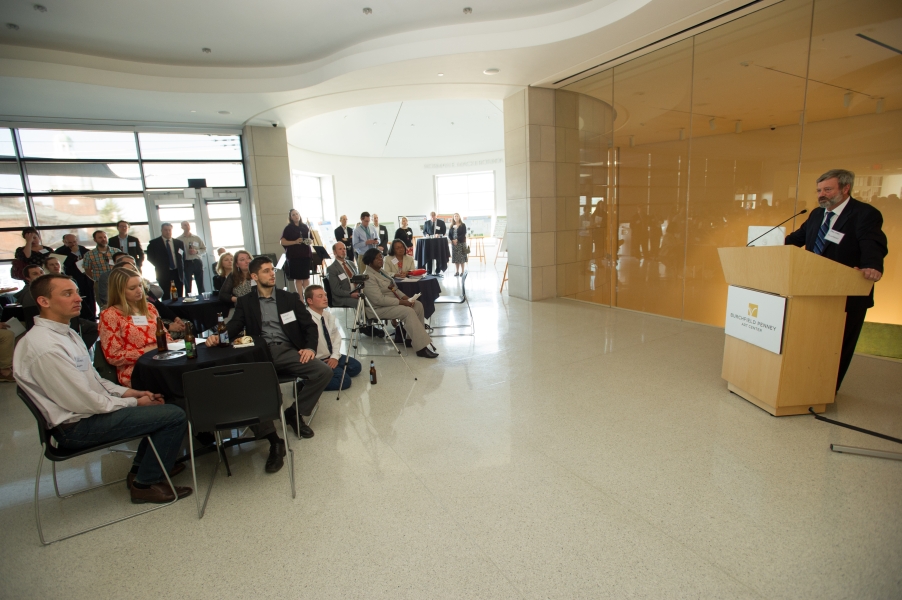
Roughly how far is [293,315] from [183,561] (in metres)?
1.83

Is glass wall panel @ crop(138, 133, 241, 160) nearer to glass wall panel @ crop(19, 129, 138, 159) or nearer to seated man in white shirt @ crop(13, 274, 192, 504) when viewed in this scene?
glass wall panel @ crop(19, 129, 138, 159)

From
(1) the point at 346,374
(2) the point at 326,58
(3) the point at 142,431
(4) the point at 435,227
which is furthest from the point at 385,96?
(3) the point at 142,431

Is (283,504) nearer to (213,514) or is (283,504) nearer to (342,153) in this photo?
(213,514)

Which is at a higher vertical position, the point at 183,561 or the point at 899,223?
the point at 899,223

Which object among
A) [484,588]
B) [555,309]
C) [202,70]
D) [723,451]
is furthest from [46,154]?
[723,451]

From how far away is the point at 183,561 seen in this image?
6.92 feet

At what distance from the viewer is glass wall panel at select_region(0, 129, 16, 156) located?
26.5 feet

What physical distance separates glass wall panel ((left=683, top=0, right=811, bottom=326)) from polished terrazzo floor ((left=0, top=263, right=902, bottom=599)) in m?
2.23

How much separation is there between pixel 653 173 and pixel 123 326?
6.80m

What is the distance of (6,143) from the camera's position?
8109 mm

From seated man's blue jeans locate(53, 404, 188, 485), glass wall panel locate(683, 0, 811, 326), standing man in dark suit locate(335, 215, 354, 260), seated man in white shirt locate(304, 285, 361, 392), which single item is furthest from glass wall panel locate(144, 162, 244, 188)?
glass wall panel locate(683, 0, 811, 326)

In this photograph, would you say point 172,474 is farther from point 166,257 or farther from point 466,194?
point 466,194

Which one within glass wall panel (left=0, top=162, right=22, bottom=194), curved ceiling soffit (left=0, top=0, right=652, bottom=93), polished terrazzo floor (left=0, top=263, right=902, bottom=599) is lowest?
polished terrazzo floor (left=0, top=263, right=902, bottom=599)

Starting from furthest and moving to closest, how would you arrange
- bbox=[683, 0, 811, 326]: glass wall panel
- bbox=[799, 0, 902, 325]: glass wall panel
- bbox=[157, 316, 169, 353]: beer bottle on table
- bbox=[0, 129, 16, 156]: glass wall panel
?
bbox=[0, 129, 16, 156]: glass wall panel, bbox=[683, 0, 811, 326]: glass wall panel, bbox=[799, 0, 902, 325]: glass wall panel, bbox=[157, 316, 169, 353]: beer bottle on table
